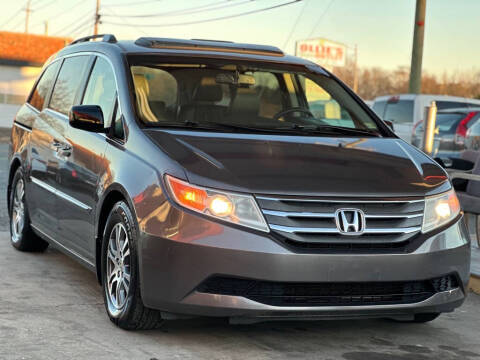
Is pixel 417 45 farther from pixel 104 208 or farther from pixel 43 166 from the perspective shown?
pixel 104 208

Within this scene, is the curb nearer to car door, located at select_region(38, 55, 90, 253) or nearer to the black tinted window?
car door, located at select_region(38, 55, 90, 253)

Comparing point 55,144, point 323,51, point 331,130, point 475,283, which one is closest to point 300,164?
point 331,130

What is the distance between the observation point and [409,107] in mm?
20297

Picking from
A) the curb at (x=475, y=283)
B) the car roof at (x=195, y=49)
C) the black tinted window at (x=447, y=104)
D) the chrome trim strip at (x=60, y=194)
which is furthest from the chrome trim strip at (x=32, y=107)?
the black tinted window at (x=447, y=104)

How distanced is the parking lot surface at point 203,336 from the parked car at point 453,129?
11.3m

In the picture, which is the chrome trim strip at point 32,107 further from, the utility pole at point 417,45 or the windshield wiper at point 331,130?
the utility pole at point 417,45

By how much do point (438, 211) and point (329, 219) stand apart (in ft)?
2.35

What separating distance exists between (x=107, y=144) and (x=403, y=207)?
191 centimetres

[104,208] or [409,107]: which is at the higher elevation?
[104,208]

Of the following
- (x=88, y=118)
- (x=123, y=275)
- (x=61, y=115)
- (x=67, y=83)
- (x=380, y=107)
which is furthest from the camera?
(x=380, y=107)

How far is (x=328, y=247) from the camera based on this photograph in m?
5.05

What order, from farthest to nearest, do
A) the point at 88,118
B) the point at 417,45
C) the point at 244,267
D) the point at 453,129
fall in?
the point at 417,45 < the point at 453,129 < the point at 88,118 < the point at 244,267

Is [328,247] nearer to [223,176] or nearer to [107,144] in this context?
[223,176]

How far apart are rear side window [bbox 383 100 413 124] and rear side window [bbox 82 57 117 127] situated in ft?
45.4
